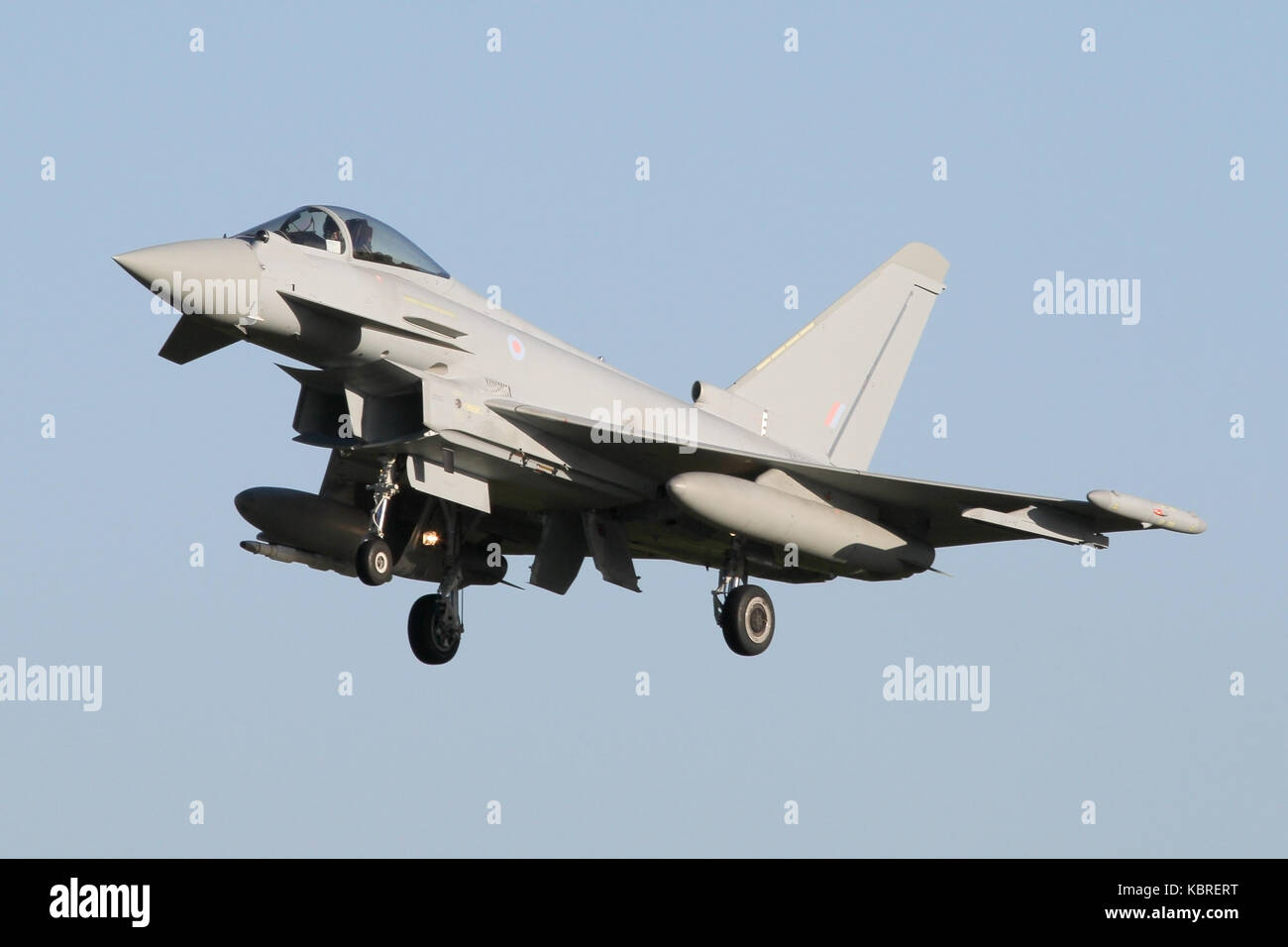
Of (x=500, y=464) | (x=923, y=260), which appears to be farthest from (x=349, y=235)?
(x=923, y=260)

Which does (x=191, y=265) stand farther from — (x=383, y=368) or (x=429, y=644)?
(x=429, y=644)

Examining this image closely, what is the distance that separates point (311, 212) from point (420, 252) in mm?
1148

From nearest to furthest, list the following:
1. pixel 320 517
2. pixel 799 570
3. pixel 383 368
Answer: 1. pixel 383 368
2. pixel 320 517
3. pixel 799 570

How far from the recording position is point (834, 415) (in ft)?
69.4

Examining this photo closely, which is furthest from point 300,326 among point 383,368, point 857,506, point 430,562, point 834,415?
point 834,415

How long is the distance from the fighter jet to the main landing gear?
22 mm

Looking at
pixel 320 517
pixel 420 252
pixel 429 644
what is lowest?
pixel 429 644

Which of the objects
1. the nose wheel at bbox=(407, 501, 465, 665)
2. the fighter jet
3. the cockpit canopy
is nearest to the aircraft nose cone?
the fighter jet

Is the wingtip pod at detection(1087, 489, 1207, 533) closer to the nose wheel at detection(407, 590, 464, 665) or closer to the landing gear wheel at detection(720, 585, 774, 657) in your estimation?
the landing gear wheel at detection(720, 585, 774, 657)

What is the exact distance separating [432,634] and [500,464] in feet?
8.80

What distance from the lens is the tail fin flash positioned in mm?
20656

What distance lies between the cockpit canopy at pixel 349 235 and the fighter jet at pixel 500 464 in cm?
2

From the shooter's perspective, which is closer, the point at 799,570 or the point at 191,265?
the point at 191,265

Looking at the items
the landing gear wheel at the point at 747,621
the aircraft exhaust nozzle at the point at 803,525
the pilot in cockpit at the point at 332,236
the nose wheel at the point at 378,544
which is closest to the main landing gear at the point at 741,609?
the landing gear wheel at the point at 747,621
